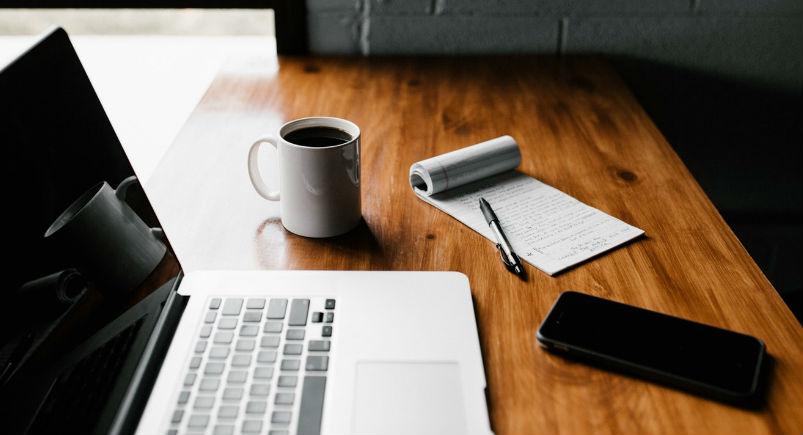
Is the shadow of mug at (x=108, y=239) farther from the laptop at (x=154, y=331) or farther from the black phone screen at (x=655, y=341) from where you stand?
the black phone screen at (x=655, y=341)

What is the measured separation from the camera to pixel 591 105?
1.17 meters

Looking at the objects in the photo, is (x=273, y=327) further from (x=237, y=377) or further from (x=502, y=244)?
(x=502, y=244)

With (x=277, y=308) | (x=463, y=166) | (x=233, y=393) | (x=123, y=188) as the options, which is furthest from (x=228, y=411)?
(x=463, y=166)

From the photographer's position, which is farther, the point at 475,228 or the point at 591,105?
the point at 591,105

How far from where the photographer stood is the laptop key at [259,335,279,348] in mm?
601

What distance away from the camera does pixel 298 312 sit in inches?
25.3

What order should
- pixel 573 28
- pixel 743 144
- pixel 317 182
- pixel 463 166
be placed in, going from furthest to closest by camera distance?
1. pixel 743 144
2. pixel 573 28
3. pixel 463 166
4. pixel 317 182

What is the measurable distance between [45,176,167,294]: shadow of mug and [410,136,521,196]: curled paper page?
33 centimetres

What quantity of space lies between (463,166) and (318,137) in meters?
0.20

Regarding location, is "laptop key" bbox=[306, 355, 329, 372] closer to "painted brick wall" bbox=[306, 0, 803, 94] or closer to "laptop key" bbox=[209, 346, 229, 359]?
"laptop key" bbox=[209, 346, 229, 359]

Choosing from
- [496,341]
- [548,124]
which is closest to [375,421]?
[496,341]

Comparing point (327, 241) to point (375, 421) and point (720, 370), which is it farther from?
point (720, 370)

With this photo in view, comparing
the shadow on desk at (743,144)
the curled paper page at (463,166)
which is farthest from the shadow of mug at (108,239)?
the shadow on desk at (743,144)

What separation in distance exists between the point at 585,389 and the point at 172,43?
1290 millimetres
